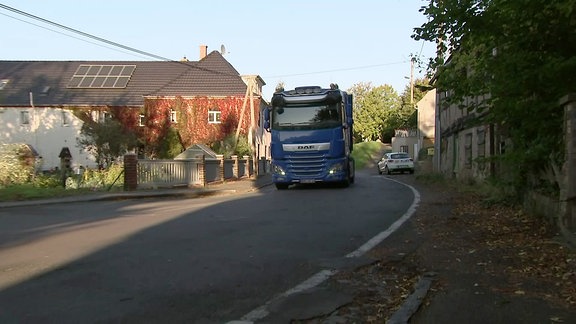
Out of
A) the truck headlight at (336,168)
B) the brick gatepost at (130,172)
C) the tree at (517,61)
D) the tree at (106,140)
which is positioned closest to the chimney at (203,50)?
the tree at (106,140)

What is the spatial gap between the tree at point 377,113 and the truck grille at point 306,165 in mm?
64525

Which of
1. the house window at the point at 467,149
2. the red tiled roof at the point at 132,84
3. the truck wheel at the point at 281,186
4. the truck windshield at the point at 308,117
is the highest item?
the red tiled roof at the point at 132,84

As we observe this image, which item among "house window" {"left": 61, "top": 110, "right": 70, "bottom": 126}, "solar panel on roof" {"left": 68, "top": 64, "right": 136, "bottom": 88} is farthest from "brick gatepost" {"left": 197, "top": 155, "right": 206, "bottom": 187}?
"solar panel on roof" {"left": 68, "top": 64, "right": 136, "bottom": 88}

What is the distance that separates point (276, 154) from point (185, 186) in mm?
7207

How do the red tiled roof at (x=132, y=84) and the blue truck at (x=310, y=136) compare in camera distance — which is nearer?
the blue truck at (x=310, y=136)

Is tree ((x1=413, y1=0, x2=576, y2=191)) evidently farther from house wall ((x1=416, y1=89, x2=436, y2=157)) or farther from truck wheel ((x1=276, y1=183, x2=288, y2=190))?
house wall ((x1=416, y1=89, x2=436, y2=157))

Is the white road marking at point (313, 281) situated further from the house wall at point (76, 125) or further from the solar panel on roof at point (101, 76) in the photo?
the solar panel on roof at point (101, 76)

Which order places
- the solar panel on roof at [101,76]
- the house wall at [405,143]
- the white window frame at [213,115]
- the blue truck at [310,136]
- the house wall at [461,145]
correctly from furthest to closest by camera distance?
1. the house wall at [405,143]
2. the solar panel on roof at [101,76]
3. the white window frame at [213,115]
4. the blue truck at [310,136]
5. the house wall at [461,145]

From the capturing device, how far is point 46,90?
46.6 meters

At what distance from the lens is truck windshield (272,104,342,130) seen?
21266 mm

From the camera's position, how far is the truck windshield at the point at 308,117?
69.8ft

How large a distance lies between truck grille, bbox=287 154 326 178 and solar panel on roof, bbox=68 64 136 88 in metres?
30.4

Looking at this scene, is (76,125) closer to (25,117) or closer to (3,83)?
(25,117)

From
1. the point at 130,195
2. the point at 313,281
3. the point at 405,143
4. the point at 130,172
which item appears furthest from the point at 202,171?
the point at 405,143
